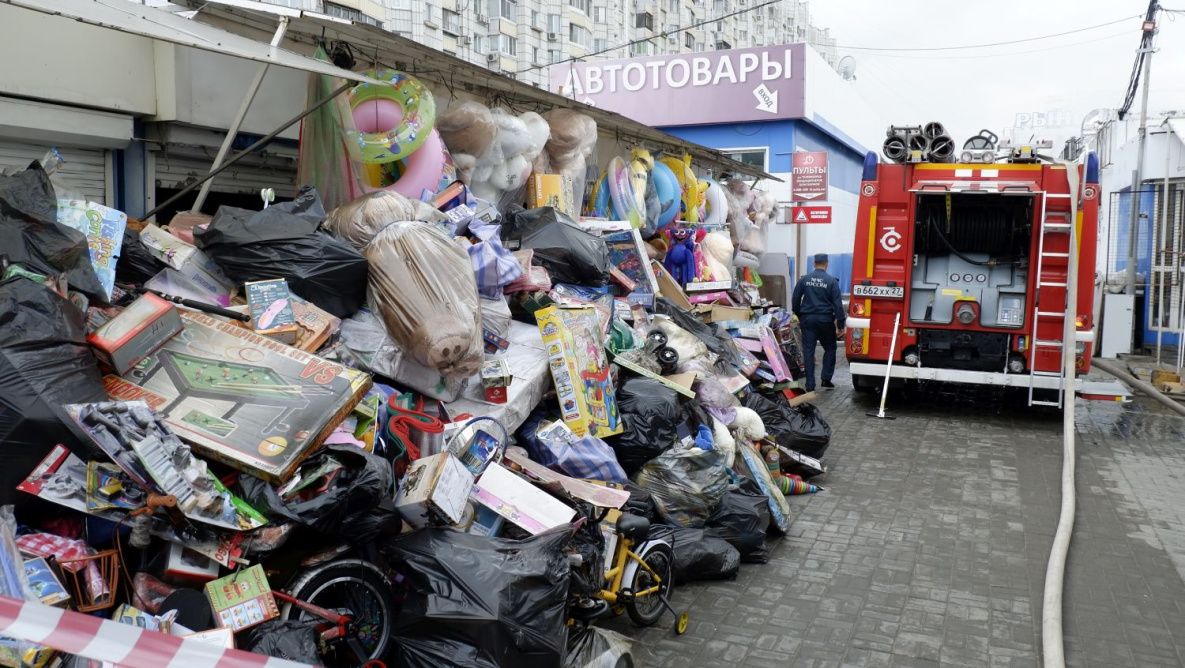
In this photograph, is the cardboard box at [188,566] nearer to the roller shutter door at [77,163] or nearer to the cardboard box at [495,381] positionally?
the cardboard box at [495,381]

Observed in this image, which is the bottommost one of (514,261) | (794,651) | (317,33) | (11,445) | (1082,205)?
(794,651)

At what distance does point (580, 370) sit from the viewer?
18.5 feet

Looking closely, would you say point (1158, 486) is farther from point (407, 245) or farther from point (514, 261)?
point (407, 245)

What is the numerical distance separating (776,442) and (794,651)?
3101 mm

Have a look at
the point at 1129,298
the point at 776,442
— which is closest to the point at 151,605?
the point at 776,442

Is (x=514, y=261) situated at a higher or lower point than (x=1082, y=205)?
lower

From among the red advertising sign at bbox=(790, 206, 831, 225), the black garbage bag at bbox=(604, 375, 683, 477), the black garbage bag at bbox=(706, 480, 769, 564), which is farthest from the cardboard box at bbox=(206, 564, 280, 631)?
the red advertising sign at bbox=(790, 206, 831, 225)

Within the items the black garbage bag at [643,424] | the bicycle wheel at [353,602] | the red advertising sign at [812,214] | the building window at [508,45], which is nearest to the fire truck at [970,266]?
the black garbage bag at [643,424]

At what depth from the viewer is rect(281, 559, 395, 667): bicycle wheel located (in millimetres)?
3369

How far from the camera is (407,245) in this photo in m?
5.18

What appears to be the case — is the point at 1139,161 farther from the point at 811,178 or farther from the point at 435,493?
the point at 435,493

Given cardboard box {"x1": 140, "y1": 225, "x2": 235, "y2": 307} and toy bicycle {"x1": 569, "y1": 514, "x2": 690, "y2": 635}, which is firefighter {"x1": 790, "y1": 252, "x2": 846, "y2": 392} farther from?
cardboard box {"x1": 140, "y1": 225, "x2": 235, "y2": 307}

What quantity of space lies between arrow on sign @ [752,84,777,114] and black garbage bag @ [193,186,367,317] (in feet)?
60.7

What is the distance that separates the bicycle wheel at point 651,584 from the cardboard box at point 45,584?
230cm
